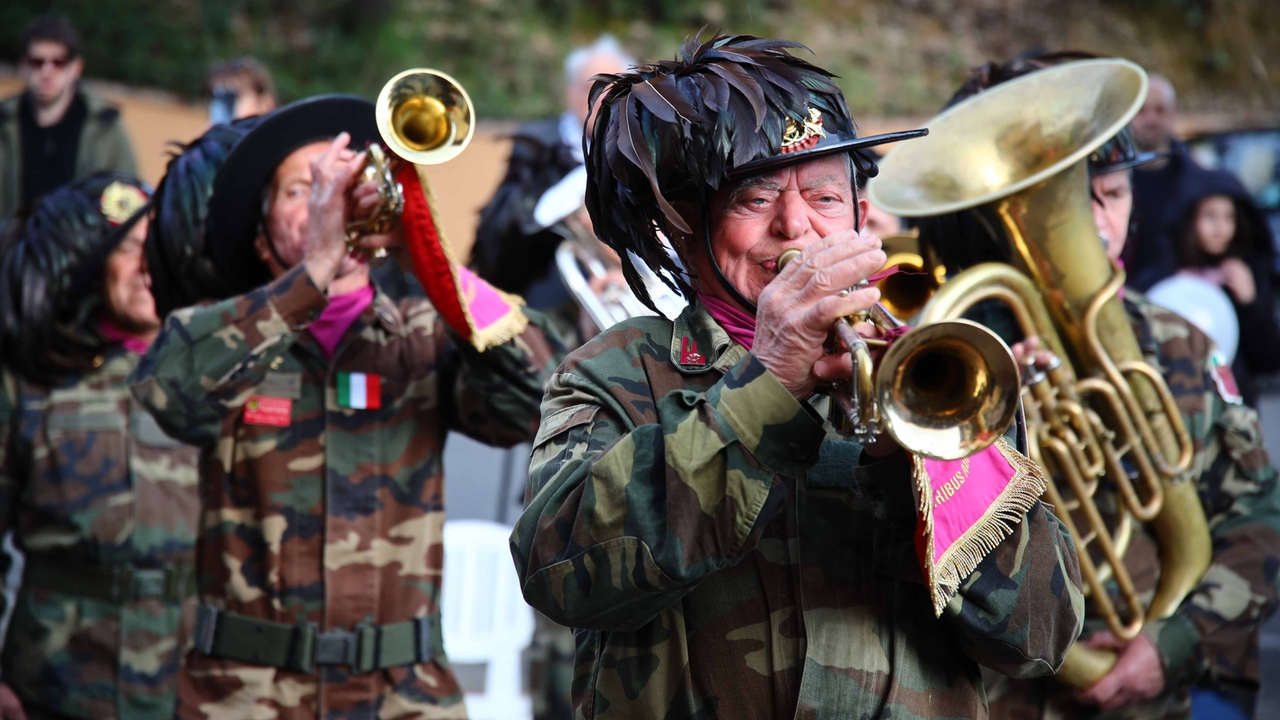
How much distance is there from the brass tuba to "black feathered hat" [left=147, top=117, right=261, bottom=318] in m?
1.92

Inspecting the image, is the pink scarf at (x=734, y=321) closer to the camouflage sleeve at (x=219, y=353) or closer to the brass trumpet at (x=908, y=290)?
the brass trumpet at (x=908, y=290)

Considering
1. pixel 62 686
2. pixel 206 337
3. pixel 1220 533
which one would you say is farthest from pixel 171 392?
pixel 1220 533

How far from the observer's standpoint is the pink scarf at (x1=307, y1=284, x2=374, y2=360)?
372cm

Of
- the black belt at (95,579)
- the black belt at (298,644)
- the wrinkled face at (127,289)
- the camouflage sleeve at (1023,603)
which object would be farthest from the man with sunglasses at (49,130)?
the camouflage sleeve at (1023,603)

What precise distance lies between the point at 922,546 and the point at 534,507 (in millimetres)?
609

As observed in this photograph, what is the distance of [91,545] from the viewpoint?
15.4ft

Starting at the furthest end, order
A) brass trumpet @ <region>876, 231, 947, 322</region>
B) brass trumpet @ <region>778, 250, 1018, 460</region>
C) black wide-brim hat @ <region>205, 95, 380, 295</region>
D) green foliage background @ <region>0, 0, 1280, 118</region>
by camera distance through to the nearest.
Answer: green foliage background @ <region>0, 0, 1280, 118</region>, black wide-brim hat @ <region>205, 95, 380, 295</region>, brass trumpet @ <region>876, 231, 947, 322</region>, brass trumpet @ <region>778, 250, 1018, 460</region>

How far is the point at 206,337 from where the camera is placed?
3551 millimetres

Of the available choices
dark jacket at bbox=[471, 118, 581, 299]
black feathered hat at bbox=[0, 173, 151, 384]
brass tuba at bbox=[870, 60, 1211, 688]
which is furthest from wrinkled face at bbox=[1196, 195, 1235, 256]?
black feathered hat at bbox=[0, 173, 151, 384]

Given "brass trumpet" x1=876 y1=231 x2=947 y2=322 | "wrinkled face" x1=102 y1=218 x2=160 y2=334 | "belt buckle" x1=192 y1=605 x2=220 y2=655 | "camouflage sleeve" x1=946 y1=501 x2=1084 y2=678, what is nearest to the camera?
"camouflage sleeve" x1=946 y1=501 x2=1084 y2=678

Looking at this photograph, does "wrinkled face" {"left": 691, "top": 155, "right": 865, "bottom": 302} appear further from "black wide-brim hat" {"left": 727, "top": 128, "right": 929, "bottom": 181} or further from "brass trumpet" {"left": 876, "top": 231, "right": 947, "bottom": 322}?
"brass trumpet" {"left": 876, "top": 231, "right": 947, "bottom": 322}

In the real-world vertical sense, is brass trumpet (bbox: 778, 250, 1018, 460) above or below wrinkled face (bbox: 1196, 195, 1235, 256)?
below

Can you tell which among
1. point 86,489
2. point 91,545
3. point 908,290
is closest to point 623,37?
point 86,489

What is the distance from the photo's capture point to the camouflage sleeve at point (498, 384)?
3.59 metres
